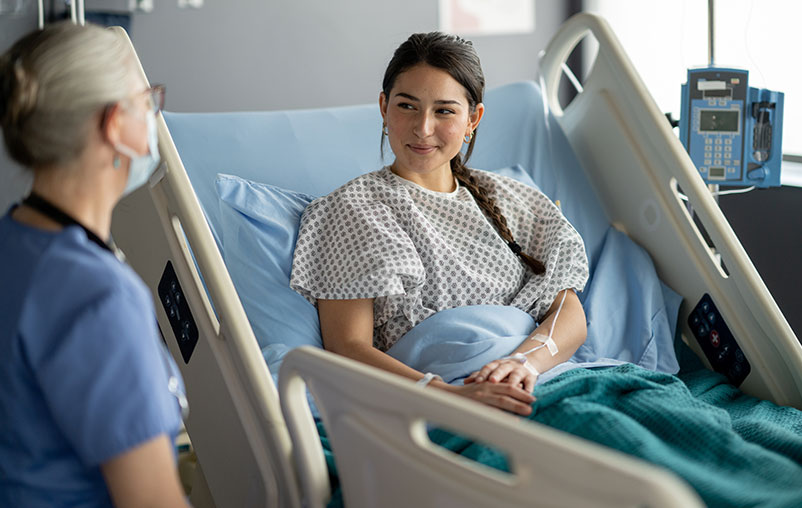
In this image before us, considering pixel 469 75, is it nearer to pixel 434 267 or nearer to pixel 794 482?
pixel 434 267

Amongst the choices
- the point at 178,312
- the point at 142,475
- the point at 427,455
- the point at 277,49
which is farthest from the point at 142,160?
the point at 277,49

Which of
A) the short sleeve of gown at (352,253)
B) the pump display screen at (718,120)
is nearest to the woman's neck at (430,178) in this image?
the short sleeve of gown at (352,253)

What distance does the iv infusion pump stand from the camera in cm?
233

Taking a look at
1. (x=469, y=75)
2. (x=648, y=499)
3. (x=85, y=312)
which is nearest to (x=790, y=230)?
(x=469, y=75)

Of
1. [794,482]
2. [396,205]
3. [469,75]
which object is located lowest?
[794,482]

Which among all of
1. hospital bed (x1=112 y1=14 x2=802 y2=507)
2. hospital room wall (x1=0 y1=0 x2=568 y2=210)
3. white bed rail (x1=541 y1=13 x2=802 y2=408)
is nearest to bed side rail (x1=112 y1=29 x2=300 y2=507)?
hospital bed (x1=112 y1=14 x2=802 y2=507)

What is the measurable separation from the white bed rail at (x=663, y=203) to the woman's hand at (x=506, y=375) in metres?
0.58

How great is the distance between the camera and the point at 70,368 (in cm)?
99

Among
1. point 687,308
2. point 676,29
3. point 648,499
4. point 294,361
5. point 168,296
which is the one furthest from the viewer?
point 676,29

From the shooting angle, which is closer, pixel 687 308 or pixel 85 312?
pixel 85 312

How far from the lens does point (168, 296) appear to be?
1.79 m

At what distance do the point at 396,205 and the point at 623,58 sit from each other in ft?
2.61

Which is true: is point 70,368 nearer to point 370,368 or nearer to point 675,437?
point 370,368

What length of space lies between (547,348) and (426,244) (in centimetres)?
→ 35
